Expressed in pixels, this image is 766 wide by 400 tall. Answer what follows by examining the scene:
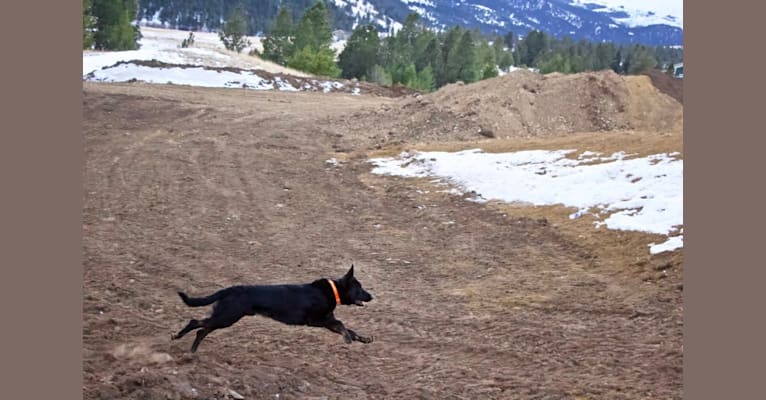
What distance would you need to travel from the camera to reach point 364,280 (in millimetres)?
9656

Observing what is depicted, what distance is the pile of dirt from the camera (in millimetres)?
22781

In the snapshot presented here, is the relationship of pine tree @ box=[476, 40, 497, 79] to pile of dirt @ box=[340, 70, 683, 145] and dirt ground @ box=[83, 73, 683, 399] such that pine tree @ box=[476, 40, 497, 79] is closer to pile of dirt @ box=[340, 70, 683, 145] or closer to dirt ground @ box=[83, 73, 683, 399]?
pile of dirt @ box=[340, 70, 683, 145]

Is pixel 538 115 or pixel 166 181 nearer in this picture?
pixel 166 181

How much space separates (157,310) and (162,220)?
4657 mm

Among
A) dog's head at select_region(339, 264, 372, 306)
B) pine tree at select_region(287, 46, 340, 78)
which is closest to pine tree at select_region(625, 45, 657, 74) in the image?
pine tree at select_region(287, 46, 340, 78)

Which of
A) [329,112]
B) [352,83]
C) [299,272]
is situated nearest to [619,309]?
[299,272]

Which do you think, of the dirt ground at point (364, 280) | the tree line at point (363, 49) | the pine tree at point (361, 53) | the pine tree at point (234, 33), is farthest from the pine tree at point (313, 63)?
the dirt ground at point (364, 280)

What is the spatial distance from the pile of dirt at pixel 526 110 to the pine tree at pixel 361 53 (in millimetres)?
53855

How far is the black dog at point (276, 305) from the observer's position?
6324 millimetres

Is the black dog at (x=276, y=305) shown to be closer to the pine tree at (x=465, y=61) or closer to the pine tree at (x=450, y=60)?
the pine tree at (x=465, y=61)

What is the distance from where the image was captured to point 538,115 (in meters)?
24.5

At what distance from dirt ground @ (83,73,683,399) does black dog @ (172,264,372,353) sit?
254mm

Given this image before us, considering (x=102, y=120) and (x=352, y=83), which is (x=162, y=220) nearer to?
(x=102, y=120)

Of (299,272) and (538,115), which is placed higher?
(538,115)
